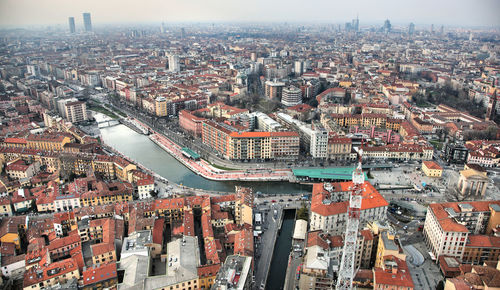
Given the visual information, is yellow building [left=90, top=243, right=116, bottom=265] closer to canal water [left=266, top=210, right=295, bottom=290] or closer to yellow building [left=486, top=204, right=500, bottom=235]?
canal water [left=266, top=210, right=295, bottom=290]

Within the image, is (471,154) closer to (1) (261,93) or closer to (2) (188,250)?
(2) (188,250)

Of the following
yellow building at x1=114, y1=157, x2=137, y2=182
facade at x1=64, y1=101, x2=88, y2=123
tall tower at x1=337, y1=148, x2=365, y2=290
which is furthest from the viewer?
facade at x1=64, y1=101, x2=88, y2=123

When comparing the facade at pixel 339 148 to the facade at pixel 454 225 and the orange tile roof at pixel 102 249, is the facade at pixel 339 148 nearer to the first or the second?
the facade at pixel 454 225

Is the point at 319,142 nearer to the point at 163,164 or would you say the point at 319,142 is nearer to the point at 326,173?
the point at 326,173

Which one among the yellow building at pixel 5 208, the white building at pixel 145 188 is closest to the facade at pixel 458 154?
the white building at pixel 145 188

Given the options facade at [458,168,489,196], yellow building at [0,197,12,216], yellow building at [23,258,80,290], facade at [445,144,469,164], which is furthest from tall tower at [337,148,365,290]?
facade at [445,144,469,164]
